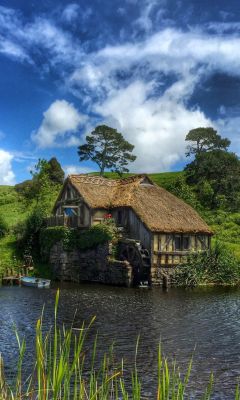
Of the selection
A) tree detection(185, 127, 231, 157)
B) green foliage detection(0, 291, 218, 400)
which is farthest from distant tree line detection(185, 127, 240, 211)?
green foliage detection(0, 291, 218, 400)

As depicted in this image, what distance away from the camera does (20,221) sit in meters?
54.7

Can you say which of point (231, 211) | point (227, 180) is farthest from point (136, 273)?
point (227, 180)

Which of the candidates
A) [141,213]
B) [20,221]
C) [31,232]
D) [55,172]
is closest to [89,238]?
[141,213]

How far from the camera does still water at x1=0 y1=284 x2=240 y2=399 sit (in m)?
17.7

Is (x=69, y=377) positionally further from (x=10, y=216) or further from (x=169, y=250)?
(x=10, y=216)

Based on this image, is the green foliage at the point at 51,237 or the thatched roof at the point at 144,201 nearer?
the thatched roof at the point at 144,201

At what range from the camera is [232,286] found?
41.2m

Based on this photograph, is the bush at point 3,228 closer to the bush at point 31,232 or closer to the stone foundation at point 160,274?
the bush at point 31,232

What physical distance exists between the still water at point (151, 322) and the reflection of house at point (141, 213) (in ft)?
19.0

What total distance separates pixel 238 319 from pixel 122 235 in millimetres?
19756

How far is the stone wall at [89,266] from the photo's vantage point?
41281 millimetres

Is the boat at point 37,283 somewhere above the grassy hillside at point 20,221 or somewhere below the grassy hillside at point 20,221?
below

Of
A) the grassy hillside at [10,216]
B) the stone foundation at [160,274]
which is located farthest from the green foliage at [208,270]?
the grassy hillside at [10,216]

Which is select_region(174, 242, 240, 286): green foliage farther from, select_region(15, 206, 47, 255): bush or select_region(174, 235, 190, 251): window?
select_region(15, 206, 47, 255): bush
